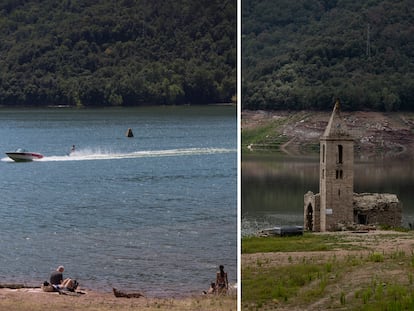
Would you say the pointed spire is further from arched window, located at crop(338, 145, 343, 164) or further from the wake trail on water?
the wake trail on water

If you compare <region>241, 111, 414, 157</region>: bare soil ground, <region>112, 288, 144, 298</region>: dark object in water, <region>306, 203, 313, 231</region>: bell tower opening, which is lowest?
<region>112, 288, 144, 298</region>: dark object in water

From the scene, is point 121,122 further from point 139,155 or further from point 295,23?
point 295,23

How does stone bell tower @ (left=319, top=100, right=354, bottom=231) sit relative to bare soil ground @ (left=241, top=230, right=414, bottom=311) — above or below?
above

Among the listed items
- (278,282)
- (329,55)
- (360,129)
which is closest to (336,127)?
(360,129)

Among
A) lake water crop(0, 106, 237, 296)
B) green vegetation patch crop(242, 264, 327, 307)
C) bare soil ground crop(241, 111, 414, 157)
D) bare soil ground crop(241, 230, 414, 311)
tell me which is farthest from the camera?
lake water crop(0, 106, 237, 296)

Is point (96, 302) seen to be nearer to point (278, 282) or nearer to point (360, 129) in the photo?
point (278, 282)

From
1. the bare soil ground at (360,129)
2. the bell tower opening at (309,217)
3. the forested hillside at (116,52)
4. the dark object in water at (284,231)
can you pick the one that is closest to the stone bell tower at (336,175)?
the bell tower opening at (309,217)

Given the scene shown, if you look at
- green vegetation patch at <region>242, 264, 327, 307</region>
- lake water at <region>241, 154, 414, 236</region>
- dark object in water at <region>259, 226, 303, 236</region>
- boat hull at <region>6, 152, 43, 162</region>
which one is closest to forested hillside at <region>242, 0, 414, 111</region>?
lake water at <region>241, 154, 414, 236</region>
